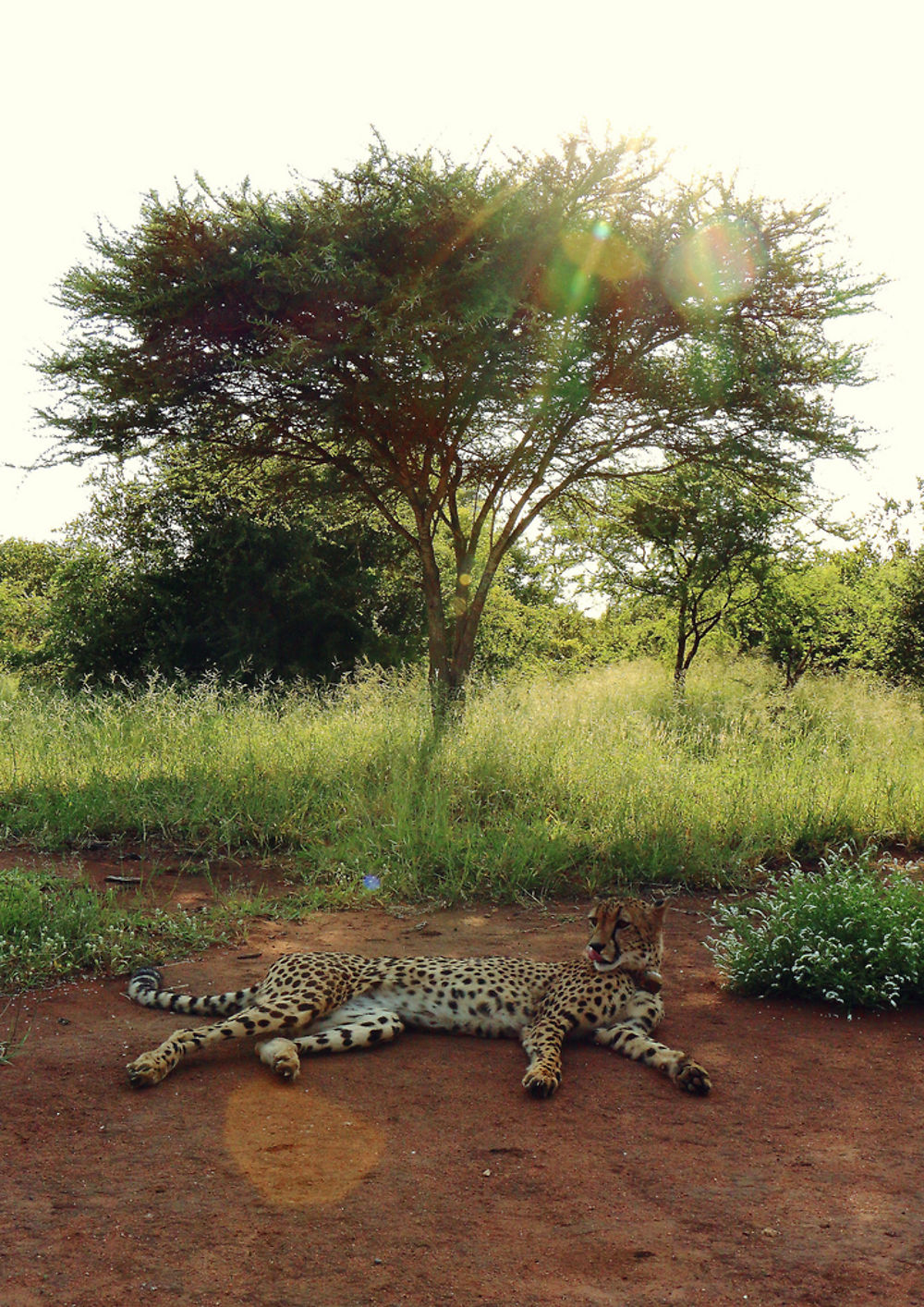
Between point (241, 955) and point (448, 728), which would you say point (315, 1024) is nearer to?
point (241, 955)

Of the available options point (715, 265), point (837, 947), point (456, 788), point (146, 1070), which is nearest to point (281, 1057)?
point (146, 1070)

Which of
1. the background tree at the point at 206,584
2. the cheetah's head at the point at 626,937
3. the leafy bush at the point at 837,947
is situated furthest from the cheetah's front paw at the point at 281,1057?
the background tree at the point at 206,584

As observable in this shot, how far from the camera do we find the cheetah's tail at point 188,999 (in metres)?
3.79

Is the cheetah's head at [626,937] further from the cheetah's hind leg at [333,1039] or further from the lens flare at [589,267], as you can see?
the lens flare at [589,267]

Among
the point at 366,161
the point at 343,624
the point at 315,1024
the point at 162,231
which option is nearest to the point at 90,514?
the point at 343,624

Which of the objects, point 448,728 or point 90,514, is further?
point 90,514

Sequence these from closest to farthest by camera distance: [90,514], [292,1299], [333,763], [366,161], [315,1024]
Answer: [292,1299]
[315,1024]
[333,763]
[366,161]
[90,514]

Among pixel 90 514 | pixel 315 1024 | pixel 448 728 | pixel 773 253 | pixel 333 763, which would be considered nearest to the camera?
pixel 315 1024

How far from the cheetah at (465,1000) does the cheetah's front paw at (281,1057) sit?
0.9 inches

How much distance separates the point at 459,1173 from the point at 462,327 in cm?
832

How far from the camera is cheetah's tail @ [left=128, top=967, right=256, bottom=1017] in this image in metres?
3.79

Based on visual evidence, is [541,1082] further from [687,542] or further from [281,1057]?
[687,542]

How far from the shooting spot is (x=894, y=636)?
1491cm

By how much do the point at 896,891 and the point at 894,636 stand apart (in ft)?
37.3
